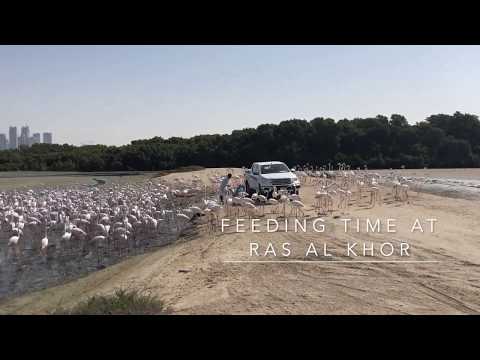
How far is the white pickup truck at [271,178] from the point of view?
57.0ft

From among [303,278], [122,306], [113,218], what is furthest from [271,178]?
[122,306]

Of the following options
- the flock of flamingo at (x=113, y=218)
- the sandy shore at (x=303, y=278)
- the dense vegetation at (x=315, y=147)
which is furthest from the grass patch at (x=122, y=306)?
the dense vegetation at (x=315, y=147)

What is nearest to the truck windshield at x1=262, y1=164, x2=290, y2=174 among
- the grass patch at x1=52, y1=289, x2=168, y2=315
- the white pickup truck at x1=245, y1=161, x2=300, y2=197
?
the white pickup truck at x1=245, y1=161, x2=300, y2=197

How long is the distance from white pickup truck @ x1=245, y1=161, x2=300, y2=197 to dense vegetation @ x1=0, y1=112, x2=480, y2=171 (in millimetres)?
1270

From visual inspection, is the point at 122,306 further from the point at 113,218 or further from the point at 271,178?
the point at 271,178

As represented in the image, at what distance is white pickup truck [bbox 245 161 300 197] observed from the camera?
17359 millimetres

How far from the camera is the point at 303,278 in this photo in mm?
8500

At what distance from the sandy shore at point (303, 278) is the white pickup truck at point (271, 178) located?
3893 mm

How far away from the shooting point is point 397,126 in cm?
2100

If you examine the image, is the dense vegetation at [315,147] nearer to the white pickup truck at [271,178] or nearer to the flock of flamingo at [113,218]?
the white pickup truck at [271,178]

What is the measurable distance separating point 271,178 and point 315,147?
4513 mm

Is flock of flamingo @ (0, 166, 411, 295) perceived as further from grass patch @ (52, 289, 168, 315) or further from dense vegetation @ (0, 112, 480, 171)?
grass patch @ (52, 289, 168, 315)
